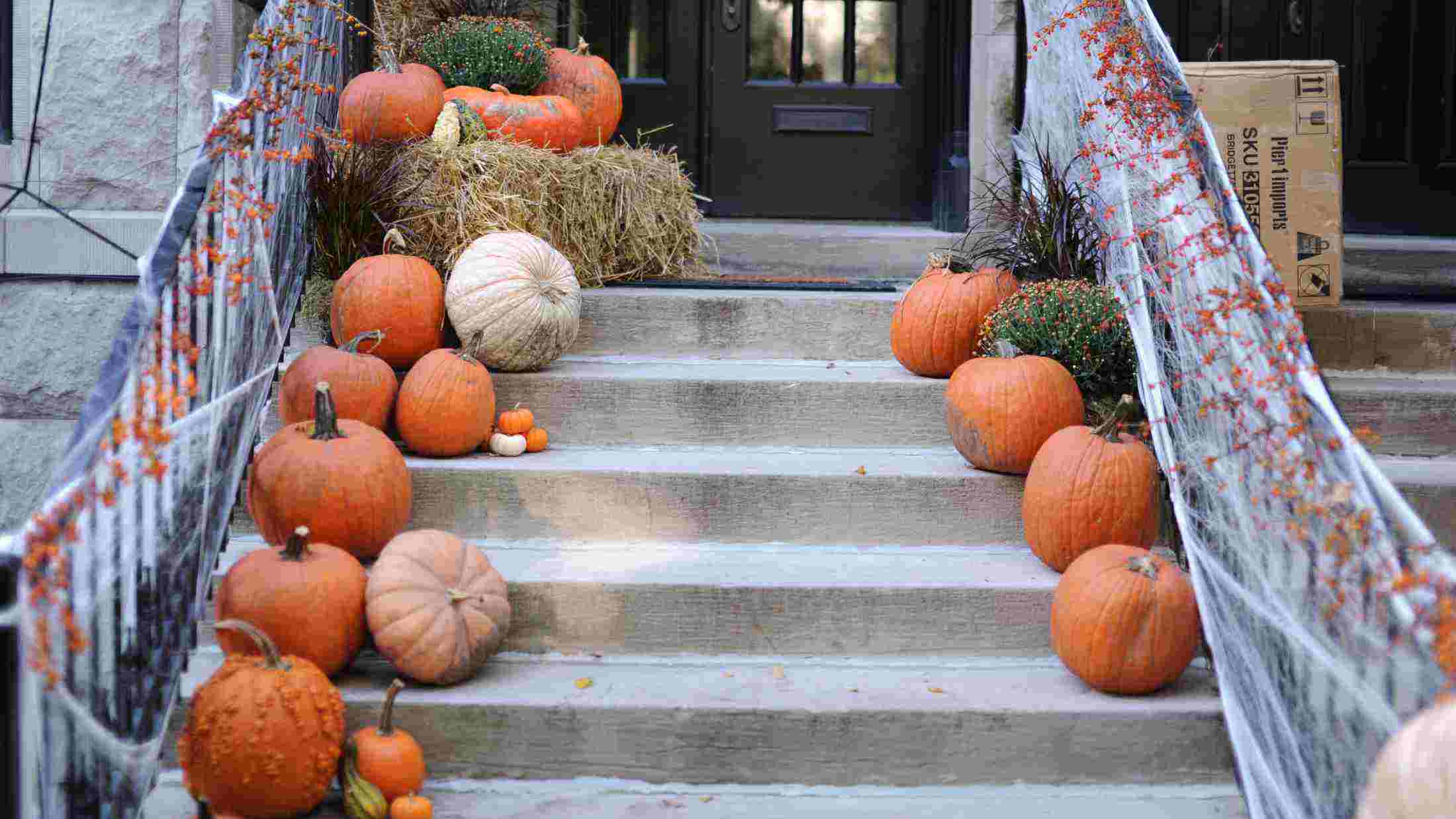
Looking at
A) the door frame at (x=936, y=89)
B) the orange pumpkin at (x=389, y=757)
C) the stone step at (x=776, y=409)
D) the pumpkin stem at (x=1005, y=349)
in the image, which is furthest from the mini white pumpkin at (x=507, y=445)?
the door frame at (x=936, y=89)

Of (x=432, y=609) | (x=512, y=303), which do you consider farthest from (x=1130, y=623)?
(x=512, y=303)

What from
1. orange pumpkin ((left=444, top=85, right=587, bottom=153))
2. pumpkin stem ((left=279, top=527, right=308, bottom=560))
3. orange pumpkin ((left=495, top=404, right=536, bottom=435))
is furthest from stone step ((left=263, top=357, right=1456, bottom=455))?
orange pumpkin ((left=444, top=85, right=587, bottom=153))

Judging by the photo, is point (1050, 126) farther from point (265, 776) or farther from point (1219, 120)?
point (265, 776)

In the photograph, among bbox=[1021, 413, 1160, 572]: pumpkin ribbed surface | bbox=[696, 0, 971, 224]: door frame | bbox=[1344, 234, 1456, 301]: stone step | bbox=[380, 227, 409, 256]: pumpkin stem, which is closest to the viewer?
bbox=[1021, 413, 1160, 572]: pumpkin ribbed surface

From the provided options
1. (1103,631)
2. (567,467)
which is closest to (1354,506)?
(1103,631)

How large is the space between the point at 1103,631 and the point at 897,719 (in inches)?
18.6

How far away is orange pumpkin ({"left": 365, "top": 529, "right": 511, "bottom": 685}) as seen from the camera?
2590 mm

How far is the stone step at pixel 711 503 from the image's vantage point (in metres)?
3.21

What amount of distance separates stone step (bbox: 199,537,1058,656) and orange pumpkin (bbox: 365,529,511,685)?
185 mm

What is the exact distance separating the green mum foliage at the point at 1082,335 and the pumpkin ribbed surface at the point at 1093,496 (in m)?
0.42

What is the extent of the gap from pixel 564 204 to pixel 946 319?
4.55 ft

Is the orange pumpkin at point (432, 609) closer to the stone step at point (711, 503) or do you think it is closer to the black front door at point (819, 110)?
the stone step at point (711, 503)

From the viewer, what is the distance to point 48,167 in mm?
3875

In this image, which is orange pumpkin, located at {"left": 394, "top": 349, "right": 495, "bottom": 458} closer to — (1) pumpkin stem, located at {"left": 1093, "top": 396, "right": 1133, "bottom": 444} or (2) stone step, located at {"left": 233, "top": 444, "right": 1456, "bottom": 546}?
(2) stone step, located at {"left": 233, "top": 444, "right": 1456, "bottom": 546}
